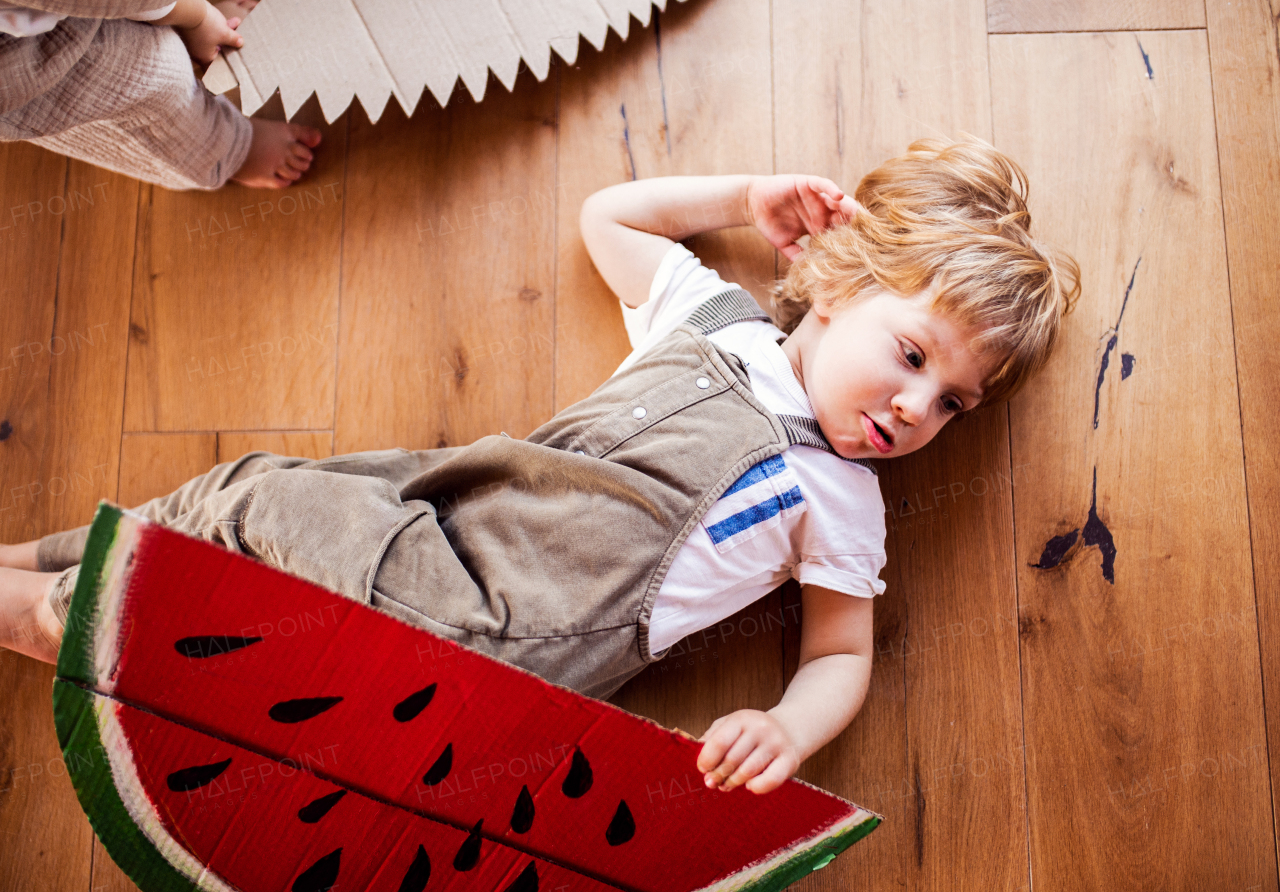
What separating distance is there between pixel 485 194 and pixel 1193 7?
0.88m

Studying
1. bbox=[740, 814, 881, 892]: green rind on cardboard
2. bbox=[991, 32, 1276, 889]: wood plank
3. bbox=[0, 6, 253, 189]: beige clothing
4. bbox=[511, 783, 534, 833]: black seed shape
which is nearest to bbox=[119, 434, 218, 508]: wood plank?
bbox=[0, 6, 253, 189]: beige clothing

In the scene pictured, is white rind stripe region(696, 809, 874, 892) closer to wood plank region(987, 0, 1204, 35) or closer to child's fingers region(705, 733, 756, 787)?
child's fingers region(705, 733, 756, 787)

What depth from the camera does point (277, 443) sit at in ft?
2.94

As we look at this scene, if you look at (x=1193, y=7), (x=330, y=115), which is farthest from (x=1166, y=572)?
(x=330, y=115)

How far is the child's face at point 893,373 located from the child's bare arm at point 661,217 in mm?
157

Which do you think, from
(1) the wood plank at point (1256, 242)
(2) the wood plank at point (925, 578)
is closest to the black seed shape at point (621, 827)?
(2) the wood plank at point (925, 578)

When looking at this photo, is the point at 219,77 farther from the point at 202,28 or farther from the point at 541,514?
the point at 541,514

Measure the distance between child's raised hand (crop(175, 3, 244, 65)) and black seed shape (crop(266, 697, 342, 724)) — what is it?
0.68m

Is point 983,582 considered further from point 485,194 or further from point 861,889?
point 485,194

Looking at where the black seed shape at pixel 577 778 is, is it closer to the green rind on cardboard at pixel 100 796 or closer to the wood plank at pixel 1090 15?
the green rind on cardboard at pixel 100 796

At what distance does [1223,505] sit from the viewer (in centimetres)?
87

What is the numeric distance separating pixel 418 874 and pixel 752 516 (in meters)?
0.45

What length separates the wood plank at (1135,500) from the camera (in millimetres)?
835

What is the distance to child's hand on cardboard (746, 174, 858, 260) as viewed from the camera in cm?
82
